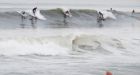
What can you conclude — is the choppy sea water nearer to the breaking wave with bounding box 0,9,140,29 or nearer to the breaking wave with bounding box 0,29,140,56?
the breaking wave with bounding box 0,29,140,56

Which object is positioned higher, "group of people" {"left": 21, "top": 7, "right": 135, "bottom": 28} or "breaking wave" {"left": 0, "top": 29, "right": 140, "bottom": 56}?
"breaking wave" {"left": 0, "top": 29, "right": 140, "bottom": 56}

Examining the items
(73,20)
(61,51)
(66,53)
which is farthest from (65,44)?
(73,20)

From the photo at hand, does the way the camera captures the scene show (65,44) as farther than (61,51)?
Yes

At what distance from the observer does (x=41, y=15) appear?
32469mm

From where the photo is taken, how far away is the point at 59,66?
1600 centimetres

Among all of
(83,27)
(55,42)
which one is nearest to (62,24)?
(83,27)

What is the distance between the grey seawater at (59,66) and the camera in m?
15.1

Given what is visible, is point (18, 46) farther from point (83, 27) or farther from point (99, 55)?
point (83, 27)

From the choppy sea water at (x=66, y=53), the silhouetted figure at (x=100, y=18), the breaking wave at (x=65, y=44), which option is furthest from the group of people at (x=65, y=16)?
the choppy sea water at (x=66, y=53)

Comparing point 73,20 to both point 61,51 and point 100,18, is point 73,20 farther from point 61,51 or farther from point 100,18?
point 61,51

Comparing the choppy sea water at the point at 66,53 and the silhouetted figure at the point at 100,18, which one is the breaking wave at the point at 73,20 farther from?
the choppy sea water at the point at 66,53

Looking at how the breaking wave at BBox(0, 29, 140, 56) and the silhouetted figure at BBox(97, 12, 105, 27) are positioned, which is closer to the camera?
the breaking wave at BBox(0, 29, 140, 56)

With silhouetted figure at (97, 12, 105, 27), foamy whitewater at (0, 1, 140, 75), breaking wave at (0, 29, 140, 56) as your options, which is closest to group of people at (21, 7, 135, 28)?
silhouetted figure at (97, 12, 105, 27)

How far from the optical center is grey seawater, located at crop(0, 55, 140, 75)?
15.1 meters
